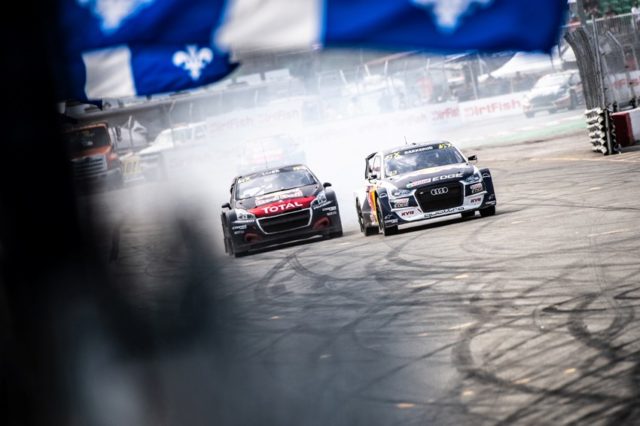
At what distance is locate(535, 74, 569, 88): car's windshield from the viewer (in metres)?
48.2

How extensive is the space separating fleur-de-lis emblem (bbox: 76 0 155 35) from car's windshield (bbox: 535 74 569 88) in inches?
1816

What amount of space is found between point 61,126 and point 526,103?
45799mm

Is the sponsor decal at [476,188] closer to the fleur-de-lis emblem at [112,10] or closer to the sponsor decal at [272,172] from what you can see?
the sponsor decal at [272,172]

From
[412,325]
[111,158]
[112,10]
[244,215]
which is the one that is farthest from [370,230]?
[111,158]

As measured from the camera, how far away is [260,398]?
783 cm

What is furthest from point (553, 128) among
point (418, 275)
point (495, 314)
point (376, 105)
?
point (495, 314)

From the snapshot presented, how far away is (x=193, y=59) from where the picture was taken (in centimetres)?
379

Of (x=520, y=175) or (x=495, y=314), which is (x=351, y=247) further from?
(x=520, y=175)

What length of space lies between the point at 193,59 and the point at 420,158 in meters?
15.4

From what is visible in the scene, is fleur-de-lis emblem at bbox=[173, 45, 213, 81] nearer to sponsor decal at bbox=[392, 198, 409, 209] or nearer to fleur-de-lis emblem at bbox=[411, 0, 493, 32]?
fleur-de-lis emblem at bbox=[411, 0, 493, 32]

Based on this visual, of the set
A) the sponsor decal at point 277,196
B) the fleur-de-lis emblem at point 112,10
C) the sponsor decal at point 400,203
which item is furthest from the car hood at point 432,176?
the fleur-de-lis emblem at point 112,10

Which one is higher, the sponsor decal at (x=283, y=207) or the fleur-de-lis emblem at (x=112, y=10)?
the fleur-de-lis emblem at (x=112, y=10)

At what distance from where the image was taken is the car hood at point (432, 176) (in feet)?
58.9

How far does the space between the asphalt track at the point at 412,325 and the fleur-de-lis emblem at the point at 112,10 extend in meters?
1.35
